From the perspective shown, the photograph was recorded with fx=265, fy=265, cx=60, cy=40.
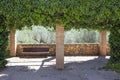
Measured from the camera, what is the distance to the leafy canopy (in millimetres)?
12945

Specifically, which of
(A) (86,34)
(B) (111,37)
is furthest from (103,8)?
(A) (86,34)

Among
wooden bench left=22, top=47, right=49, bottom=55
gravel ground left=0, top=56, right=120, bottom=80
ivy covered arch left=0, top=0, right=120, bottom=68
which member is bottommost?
gravel ground left=0, top=56, right=120, bottom=80

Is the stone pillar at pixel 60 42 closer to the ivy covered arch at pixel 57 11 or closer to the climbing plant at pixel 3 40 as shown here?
the ivy covered arch at pixel 57 11

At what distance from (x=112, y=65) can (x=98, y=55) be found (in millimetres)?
6028

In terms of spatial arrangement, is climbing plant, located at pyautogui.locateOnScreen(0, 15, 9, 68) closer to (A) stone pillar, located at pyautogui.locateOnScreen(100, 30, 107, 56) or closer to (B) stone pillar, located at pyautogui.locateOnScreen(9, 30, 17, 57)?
(B) stone pillar, located at pyautogui.locateOnScreen(9, 30, 17, 57)

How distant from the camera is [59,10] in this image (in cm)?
1310

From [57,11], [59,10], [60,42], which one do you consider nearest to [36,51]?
[60,42]

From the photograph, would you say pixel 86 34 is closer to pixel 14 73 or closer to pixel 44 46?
pixel 44 46

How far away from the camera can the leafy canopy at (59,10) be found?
12.9 m

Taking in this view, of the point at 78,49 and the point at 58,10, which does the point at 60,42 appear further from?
the point at 78,49

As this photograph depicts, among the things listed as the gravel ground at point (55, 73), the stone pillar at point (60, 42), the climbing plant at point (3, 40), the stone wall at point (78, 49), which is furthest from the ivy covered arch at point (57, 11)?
the stone wall at point (78, 49)

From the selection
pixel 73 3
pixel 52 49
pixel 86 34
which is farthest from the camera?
pixel 86 34

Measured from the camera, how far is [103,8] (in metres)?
13.0

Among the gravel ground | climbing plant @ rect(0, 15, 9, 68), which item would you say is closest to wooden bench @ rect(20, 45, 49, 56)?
the gravel ground
